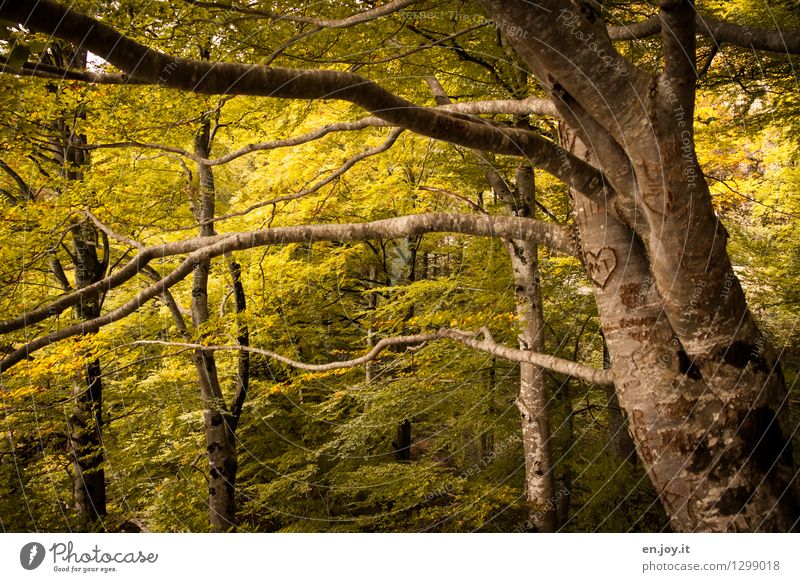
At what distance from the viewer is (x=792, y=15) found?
4535 mm

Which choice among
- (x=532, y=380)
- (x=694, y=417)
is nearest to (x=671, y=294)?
(x=694, y=417)

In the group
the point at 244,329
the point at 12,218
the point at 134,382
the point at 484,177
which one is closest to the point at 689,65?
the point at 484,177

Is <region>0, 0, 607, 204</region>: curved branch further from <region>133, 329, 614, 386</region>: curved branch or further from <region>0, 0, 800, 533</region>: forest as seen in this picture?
<region>133, 329, 614, 386</region>: curved branch

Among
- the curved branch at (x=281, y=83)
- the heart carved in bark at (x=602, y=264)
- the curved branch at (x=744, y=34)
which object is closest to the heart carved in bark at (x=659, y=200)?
the curved branch at (x=281, y=83)

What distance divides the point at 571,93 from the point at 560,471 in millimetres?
7408

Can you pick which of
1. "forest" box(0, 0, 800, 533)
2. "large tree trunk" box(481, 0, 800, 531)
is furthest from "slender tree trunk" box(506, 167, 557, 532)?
"large tree trunk" box(481, 0, 800, 531)
